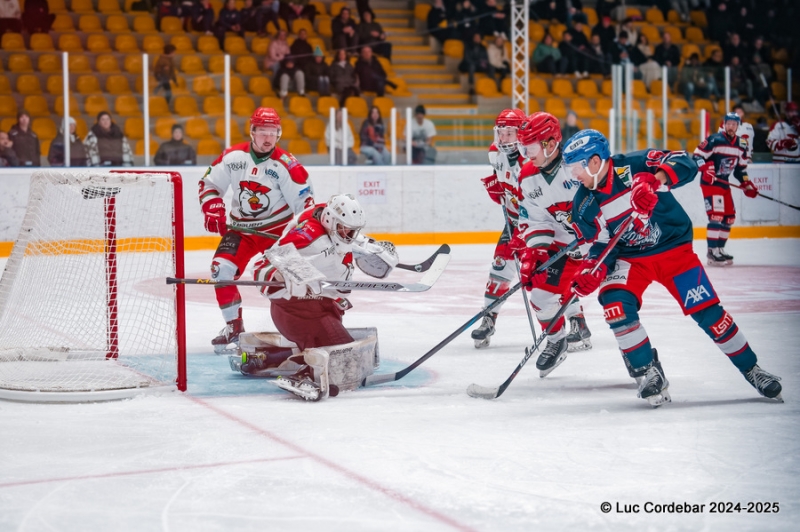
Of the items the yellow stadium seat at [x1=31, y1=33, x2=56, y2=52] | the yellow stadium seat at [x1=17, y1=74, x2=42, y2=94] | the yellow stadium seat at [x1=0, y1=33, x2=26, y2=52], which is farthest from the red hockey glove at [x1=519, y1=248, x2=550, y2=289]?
the yellow stadium seat at [x1=31, y1=33, x2=56, y2=52]

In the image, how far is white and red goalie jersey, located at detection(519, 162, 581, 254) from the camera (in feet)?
15.3

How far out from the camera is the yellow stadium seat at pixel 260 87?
10.9 m

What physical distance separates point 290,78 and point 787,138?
5.37 m

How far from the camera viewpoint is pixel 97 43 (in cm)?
1085

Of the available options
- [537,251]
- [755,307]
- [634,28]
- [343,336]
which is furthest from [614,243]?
[634,28]

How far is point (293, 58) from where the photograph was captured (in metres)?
11.2

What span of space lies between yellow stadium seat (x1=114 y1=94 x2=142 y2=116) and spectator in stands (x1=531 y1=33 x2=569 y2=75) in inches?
210

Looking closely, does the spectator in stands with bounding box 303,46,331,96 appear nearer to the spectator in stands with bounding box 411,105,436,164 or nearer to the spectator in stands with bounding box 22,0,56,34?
the spectator in stands with bounding box 411,105,436,164

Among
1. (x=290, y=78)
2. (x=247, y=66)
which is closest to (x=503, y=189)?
(x=290, y=78)

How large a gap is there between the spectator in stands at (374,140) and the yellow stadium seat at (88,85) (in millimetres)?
2504

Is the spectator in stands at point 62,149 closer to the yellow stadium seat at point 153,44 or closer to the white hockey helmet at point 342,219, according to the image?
the yellow stadium seat at point 153,44

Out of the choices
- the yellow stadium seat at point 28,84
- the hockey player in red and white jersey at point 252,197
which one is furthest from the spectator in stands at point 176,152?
the hockey player in red and white jersey at point 252,197

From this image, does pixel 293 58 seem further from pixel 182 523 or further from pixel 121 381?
pixel 182 523

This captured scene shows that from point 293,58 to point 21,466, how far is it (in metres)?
8.55
